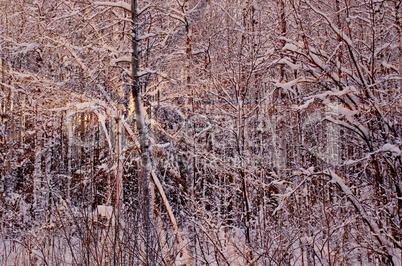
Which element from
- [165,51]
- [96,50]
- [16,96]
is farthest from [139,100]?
[16,96]

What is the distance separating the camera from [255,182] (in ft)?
20.1

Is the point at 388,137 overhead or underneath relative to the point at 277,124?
underneath

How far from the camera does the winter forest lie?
4238mm

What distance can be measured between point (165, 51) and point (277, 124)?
4179mm

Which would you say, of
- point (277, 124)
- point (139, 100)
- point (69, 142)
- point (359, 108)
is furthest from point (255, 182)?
point (69, 142)

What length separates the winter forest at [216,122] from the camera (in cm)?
424

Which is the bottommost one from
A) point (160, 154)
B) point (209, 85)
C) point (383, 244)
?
point (383, 244)

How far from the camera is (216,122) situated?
7.76 meters

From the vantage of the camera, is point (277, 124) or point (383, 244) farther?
point (277, 124)

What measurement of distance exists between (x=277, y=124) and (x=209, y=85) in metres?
2.93

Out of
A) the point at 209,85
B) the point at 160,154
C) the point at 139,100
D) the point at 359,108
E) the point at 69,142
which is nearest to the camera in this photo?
the point at 359,108

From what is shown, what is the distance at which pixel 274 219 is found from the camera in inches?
236

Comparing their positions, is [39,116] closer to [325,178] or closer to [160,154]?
[160,154]

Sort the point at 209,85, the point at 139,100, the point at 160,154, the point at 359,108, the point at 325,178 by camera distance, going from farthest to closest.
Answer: the point at 160,154, the point at 209,85, the point at 139,100, the point at 325,178, the point at 359,108
